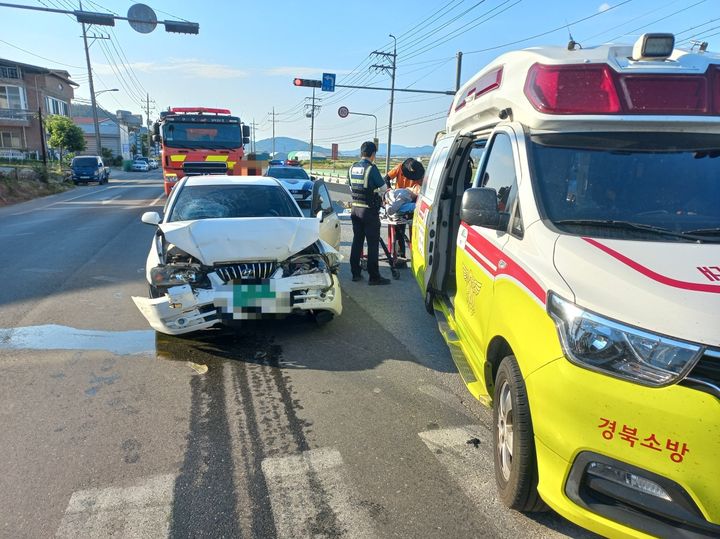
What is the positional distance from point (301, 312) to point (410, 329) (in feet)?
4.40

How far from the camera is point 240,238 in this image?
4996mm

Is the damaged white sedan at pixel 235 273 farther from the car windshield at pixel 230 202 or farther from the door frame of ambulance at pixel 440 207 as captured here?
the door frame of ambulance at pixel 440 207

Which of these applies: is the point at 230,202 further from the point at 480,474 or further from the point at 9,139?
the point at 9,139

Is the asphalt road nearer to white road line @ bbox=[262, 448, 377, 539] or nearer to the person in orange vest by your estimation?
white road line @ bbox=[262, 448, 377, 539]

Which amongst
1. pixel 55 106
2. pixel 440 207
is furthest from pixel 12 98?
pixel 440 207

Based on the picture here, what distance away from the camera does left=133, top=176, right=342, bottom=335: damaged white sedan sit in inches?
181

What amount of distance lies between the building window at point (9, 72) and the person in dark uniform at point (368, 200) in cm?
6582

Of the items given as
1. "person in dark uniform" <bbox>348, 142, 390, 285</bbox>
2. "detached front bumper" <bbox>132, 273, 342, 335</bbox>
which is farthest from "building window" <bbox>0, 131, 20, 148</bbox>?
"detached front bumper" <bbox>132, 273, 342, 335</bbox>

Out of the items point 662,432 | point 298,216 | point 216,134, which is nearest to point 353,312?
point 298,216

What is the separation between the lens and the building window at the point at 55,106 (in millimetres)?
63031

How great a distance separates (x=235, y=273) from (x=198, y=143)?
14144 mm

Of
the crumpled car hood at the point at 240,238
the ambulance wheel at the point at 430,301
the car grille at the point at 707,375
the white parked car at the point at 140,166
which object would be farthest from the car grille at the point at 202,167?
the white parked car at the point at 140,166

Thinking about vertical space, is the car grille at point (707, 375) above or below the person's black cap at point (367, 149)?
below

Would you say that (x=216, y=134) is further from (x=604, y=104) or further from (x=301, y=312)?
(x=604, y=104)
